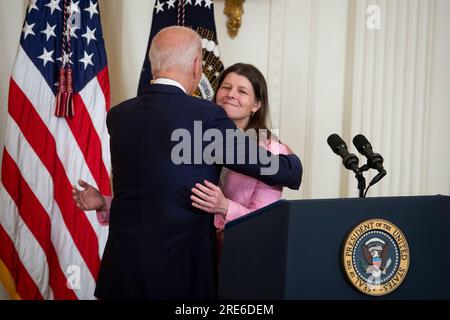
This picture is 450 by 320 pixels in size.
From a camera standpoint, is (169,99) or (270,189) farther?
(270,189)

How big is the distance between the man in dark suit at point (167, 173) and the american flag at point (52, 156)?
1588 mm

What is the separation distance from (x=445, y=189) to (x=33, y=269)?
3.08 metres

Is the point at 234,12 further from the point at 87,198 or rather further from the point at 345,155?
the point at 345,155

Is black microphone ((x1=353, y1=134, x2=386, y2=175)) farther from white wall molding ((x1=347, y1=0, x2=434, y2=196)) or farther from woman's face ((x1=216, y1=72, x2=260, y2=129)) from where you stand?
white wall molding ((x1=347, y1=0, x2=434, y2=196))

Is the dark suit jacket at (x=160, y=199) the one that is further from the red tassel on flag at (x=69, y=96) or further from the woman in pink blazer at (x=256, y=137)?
the red tassel on flag at (x=69, y=96)

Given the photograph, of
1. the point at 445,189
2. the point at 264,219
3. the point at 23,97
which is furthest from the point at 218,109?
the point at 445,189

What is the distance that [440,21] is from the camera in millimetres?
4398

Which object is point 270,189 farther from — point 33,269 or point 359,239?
point 33,269

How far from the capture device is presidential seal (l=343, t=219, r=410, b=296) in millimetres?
1747

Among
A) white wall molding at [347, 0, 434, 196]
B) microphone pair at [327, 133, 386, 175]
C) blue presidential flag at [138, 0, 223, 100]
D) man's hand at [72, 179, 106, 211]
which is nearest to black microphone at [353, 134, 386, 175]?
microphone pair at [327, 133, 386, 175]

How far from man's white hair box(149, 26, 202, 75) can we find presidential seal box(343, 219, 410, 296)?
889mm

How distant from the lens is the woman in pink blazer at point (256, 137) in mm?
2156

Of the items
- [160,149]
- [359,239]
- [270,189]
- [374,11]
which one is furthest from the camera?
[374,11]

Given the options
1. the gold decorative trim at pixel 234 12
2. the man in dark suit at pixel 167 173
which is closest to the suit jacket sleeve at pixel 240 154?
the man in dark suit at pixel 167 173
